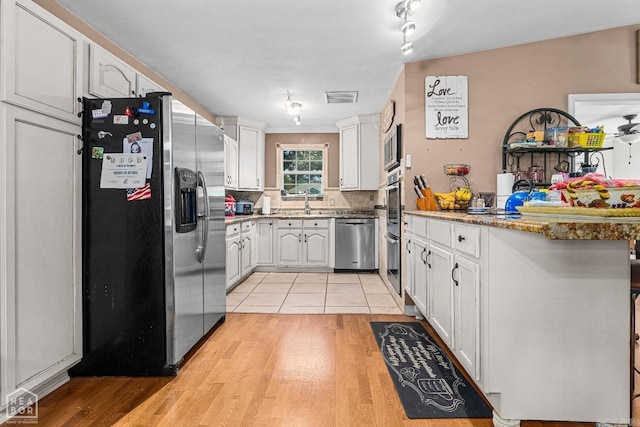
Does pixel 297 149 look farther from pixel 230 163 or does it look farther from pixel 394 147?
pixel 394 147

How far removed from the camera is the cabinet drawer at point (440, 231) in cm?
199

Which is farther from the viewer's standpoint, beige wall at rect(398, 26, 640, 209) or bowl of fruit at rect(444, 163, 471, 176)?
bowl of fruit at rect(444, 163, 471, 176)

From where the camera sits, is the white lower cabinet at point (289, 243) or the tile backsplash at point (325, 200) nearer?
the white lower cabinet at point (289, 243)

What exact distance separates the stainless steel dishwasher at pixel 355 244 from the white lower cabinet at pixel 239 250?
4.23 feet

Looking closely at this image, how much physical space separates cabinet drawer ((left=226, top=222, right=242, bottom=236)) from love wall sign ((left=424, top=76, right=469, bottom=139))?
239 centimetres

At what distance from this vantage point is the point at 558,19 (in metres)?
2.66

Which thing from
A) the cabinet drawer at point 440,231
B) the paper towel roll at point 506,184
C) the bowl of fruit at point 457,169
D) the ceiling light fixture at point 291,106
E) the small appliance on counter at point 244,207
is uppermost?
the ceiling light fixture at point 291,106

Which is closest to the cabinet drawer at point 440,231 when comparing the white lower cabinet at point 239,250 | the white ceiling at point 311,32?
the white ceiling at point 311,32

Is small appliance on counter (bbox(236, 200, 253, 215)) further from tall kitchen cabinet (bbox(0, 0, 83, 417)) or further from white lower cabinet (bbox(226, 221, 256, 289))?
tall kitchen cabinet (bbox(0, 0, 83, 417))

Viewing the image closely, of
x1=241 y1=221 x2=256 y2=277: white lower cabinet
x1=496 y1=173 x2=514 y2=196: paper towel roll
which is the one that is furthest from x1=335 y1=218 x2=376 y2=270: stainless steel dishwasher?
x1=496 y1=173 x2=514 y2=196: paper towel roll

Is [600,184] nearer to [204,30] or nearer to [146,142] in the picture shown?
[146,142]

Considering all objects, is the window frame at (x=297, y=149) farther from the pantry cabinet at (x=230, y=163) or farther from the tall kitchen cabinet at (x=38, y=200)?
the tall kitchen cabinet at (x=38, y=200)

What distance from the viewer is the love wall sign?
3113mm

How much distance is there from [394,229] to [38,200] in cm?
294
